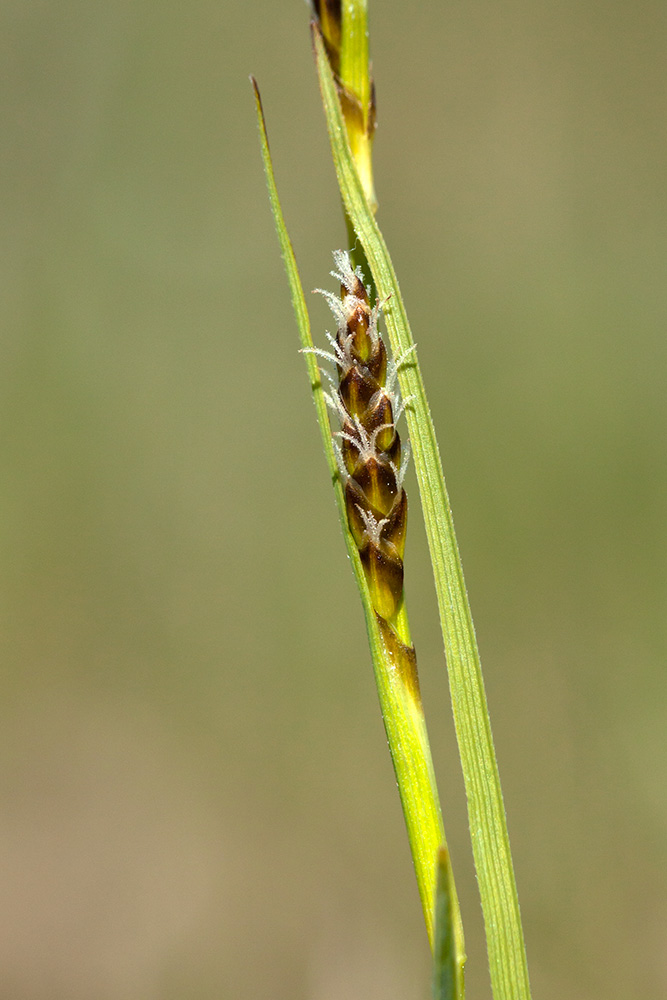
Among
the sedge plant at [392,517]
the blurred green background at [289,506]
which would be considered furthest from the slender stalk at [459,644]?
the blurred green background at [289,506]

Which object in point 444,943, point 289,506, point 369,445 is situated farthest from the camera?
point 289,506

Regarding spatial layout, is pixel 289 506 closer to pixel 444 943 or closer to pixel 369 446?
pixel 369 446

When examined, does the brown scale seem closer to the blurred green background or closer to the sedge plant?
the sedge plant

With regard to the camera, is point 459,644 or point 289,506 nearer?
point 459,644

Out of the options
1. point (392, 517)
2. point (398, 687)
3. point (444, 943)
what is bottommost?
point (444, 943)

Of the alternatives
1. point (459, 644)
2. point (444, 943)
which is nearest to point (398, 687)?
point (459, 644)

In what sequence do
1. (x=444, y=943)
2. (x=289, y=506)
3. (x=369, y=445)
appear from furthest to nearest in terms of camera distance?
(x=289, y=506)
(x=369, y=445)
(x=444, y=943)

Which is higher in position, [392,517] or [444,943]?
[392,517]

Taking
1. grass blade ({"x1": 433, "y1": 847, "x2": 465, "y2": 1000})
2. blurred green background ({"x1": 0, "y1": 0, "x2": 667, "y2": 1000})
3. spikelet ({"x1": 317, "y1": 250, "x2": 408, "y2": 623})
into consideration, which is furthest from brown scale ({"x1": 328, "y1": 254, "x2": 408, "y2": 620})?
blurred green background ({"x1": 0, "y1": 0, "x2": 667, "y2": 1000})
